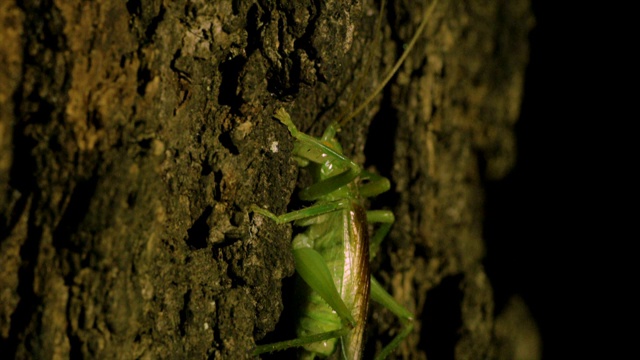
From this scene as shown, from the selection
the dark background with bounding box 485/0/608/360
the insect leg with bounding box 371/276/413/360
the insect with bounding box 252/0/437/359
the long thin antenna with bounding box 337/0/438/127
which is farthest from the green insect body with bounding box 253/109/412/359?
the dark background with bounding box 485/0/608/360

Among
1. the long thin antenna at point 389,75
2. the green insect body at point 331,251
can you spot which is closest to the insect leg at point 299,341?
the green insect body at point 331,251

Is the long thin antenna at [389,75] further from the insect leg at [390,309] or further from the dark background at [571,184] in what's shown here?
the dark background at [571,184]

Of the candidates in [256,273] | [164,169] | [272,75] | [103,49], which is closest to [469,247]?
[256,273]

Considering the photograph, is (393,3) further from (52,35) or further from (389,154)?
(52,35)

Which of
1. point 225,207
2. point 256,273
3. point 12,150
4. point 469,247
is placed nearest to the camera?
point 12,150

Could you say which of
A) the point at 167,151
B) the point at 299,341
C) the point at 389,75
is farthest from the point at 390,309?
the point at 167,151
